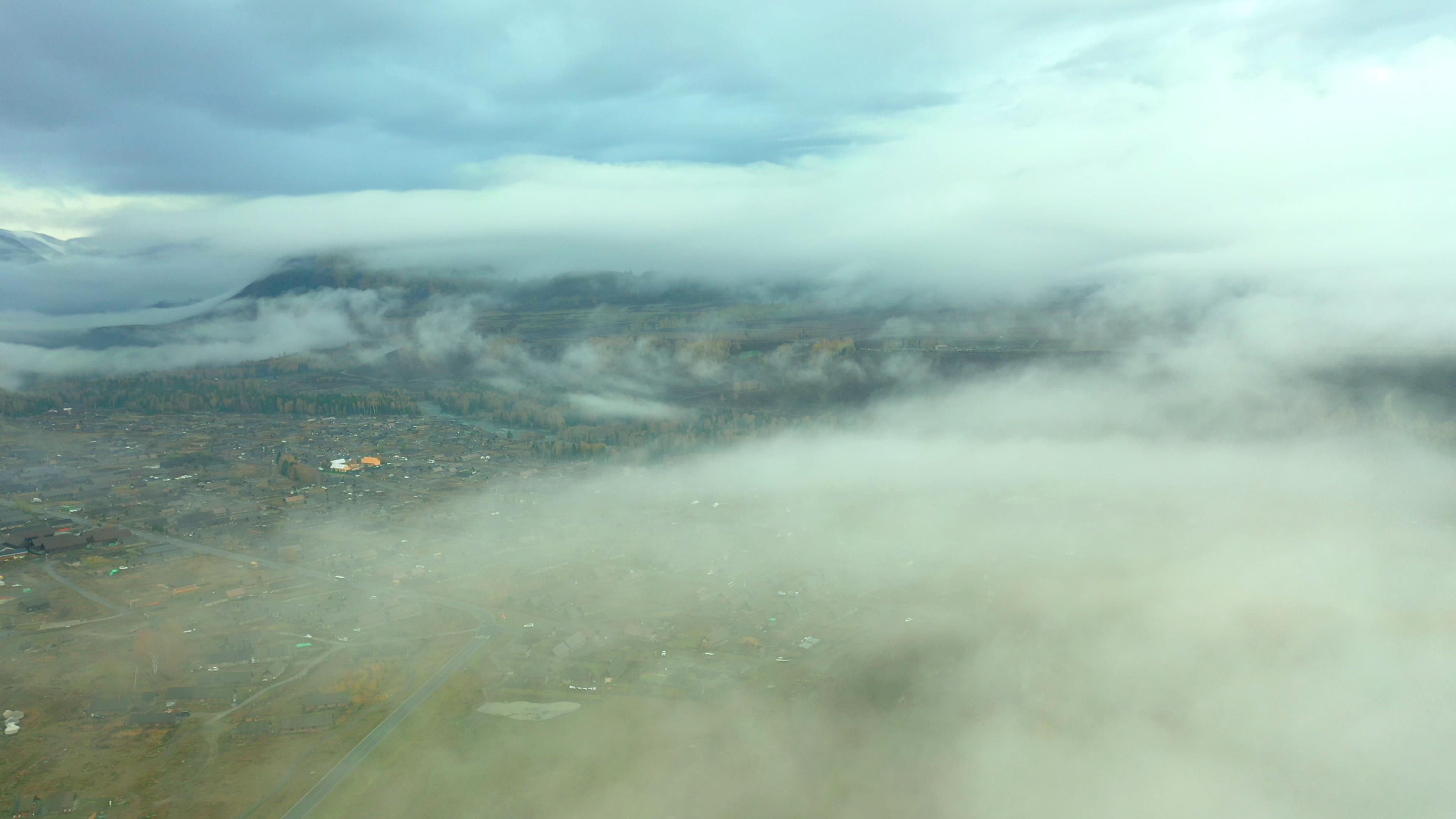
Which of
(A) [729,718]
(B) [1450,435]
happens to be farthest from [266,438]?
(B) [1450,435]

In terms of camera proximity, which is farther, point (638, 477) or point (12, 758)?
point (638, 477)

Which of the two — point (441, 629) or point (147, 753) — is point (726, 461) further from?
point (147, 753)

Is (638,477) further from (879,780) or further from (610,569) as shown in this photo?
(879,780)

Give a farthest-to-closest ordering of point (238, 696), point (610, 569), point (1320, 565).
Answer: point (610, 569)
point (1320, 565)
point (238, 696)

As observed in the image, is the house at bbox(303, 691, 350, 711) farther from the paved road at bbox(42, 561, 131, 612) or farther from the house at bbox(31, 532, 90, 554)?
the house at bbox(31, 532, 90, 554)

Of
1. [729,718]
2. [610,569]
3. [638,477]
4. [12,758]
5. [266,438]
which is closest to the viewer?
[12,758]

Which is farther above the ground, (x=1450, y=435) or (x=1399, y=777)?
(x=1450, y=435)
